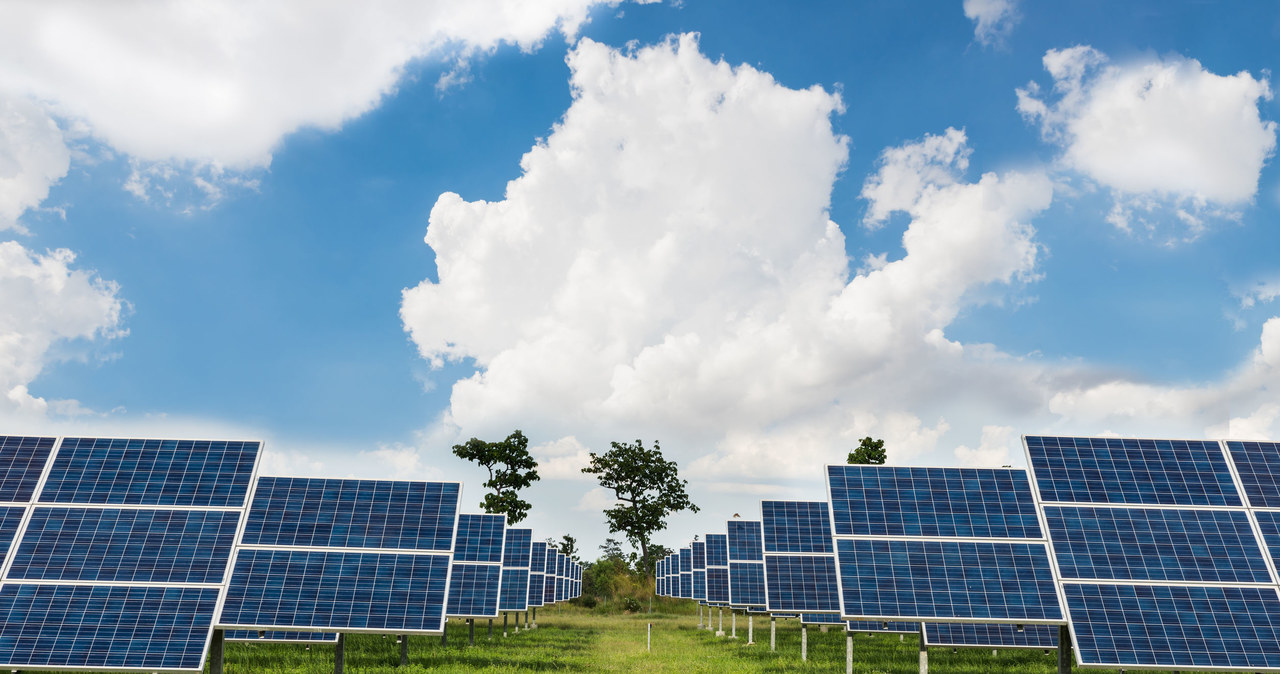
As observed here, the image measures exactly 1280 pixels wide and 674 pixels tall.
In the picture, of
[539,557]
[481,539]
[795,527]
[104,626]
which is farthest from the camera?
[539,557]

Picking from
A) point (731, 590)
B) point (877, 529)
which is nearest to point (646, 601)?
point (731, 590)

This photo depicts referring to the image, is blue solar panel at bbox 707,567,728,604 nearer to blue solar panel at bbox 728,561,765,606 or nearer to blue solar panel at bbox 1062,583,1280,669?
blue solar panel at bbox 728,561,765,606

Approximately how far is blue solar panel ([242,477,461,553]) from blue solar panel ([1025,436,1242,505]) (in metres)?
16.1

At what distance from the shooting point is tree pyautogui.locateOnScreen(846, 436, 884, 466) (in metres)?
53.5

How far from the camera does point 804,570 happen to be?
30281 mm

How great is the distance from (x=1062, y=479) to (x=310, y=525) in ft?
65.4

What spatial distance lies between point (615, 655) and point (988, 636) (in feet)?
50.3

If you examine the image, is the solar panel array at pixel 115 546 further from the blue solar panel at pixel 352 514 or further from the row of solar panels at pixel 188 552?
the blue solar panel at pixel 352 514

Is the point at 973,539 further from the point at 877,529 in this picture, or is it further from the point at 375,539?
the point at 375,539

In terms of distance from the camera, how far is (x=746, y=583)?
121 feet

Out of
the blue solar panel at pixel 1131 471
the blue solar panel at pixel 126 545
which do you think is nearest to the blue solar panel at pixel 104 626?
the blue solar panel at pixel 126 545

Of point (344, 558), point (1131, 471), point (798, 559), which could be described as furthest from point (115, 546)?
point (1131, 471)

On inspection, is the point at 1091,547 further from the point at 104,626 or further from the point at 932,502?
the point at 104,626

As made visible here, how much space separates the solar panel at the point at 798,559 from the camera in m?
28.7
